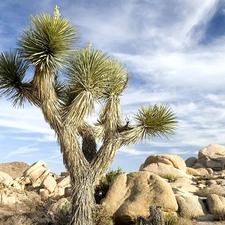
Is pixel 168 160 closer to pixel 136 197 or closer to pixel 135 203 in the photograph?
pixel 136 197

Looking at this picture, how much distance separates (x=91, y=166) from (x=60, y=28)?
4.72 metres

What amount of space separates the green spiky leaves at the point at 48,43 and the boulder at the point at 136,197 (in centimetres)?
565

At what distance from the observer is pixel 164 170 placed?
23.3 m

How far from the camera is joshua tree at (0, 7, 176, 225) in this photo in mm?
11789

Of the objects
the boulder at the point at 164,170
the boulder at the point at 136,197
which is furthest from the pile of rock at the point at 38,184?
the boulder at the point at 136,197

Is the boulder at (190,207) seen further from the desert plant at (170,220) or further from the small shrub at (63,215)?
the small shrub at (63,215)

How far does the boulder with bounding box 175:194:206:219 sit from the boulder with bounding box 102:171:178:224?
36 cm

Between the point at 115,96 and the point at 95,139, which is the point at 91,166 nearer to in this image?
the point at 95,139

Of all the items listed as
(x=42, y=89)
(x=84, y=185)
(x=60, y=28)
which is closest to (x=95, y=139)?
(x=84, y=185)

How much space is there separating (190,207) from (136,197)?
2267mm

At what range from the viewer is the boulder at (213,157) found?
30.5m

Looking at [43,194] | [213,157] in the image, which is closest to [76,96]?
[43,194]

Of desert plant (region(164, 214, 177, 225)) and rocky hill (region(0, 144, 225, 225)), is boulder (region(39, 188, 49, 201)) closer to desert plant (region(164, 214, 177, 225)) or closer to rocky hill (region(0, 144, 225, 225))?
rocky hill (region(0, 144, 225, 225))

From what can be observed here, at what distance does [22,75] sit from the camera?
1298 cm
